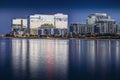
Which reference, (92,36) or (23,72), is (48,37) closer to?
(92,36)

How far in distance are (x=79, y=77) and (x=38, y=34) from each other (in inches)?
2105

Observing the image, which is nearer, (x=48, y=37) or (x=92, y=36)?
(x=92, y=36)

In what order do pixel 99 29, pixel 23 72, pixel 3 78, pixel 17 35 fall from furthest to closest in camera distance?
pixel 17 35
pixel 99 29
pixel 23 72
pixel 3 78

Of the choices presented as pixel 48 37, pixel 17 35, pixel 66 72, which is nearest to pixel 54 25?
pixel 48 37

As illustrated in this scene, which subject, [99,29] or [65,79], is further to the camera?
[99,29]

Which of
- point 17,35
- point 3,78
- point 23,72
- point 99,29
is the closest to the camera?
point 3,78

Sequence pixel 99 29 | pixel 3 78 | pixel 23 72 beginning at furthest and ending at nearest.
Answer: pixel 99 29
pixel 23 72
pixel 3 78

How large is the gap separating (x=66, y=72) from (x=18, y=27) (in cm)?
5182

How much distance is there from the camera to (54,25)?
60.9 meters

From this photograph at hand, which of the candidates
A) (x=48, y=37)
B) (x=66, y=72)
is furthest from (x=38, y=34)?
(x=66, y=72)

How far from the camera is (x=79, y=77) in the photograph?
7.48m

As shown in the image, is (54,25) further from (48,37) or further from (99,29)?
(99,29)

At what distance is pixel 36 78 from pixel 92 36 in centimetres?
5148

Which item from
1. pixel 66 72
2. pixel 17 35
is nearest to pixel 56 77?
pixel 66 72
